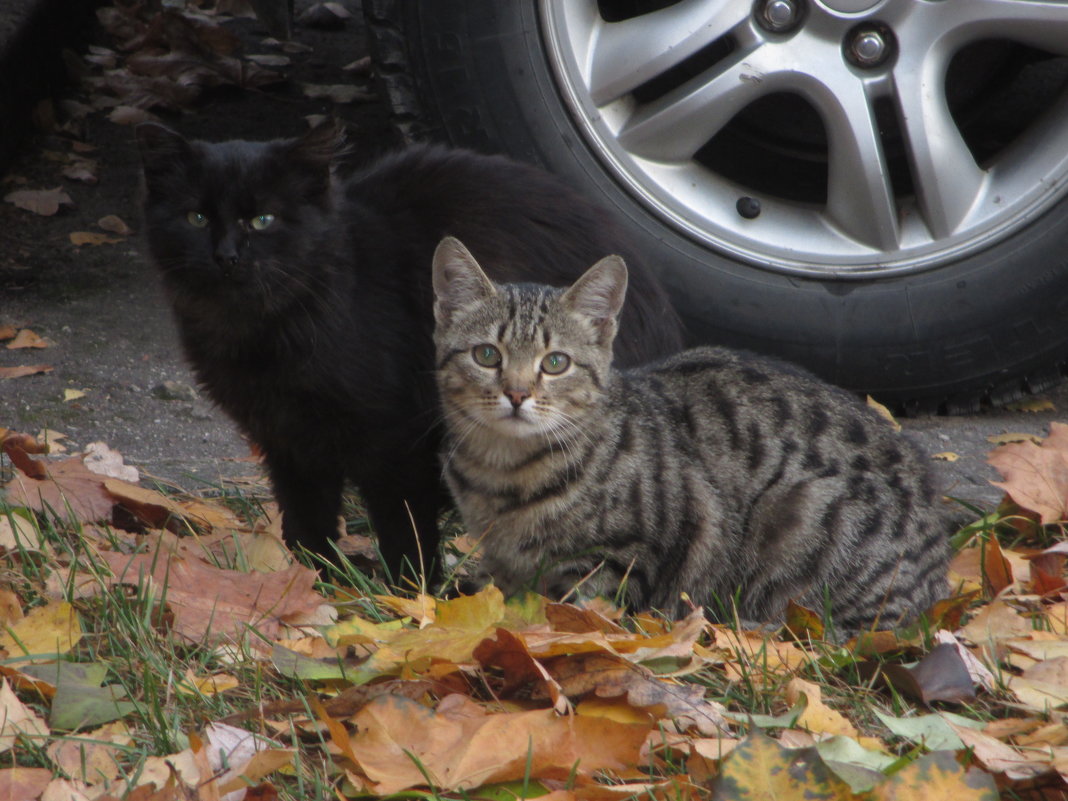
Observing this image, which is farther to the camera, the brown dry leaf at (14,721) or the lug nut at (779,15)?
the lug nut at (779,15)

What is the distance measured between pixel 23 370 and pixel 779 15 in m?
2.78

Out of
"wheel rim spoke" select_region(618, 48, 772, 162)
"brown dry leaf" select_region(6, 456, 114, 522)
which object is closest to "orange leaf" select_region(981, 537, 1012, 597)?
"wheel rim spoke" select_region(618, 48, 772, 162)

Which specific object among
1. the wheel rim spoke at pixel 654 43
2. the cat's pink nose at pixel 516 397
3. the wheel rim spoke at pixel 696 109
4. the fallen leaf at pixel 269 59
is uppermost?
the wheel rim spoke at pixel 654 43

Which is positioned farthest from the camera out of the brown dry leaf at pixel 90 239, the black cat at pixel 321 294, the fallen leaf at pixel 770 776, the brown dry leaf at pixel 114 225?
the brown dry leaf at pixel 114 225

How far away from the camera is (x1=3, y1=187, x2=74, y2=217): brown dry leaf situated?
5.38 meters

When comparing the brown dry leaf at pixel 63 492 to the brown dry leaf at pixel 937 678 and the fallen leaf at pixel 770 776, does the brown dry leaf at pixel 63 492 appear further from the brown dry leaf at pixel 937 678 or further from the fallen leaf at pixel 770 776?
the brown dry leaf at pixel 937 678

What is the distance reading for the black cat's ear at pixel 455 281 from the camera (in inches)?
116

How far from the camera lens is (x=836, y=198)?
153 inches

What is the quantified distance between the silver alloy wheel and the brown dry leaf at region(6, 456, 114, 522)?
1810 mm

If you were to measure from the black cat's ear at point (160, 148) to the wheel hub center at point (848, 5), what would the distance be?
1.97m

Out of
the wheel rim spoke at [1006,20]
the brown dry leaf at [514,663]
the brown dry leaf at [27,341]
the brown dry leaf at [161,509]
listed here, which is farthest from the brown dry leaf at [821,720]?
the brown dry leaf at [27,341]

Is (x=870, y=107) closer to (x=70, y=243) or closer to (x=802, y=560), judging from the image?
(x=802, y=560)

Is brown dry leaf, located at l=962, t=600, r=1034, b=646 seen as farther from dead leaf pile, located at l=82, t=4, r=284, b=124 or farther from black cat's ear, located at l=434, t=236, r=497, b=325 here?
dead leaf pile, located at l=82, t=4, r=284, b=124

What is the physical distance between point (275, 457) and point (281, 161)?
0.79m
